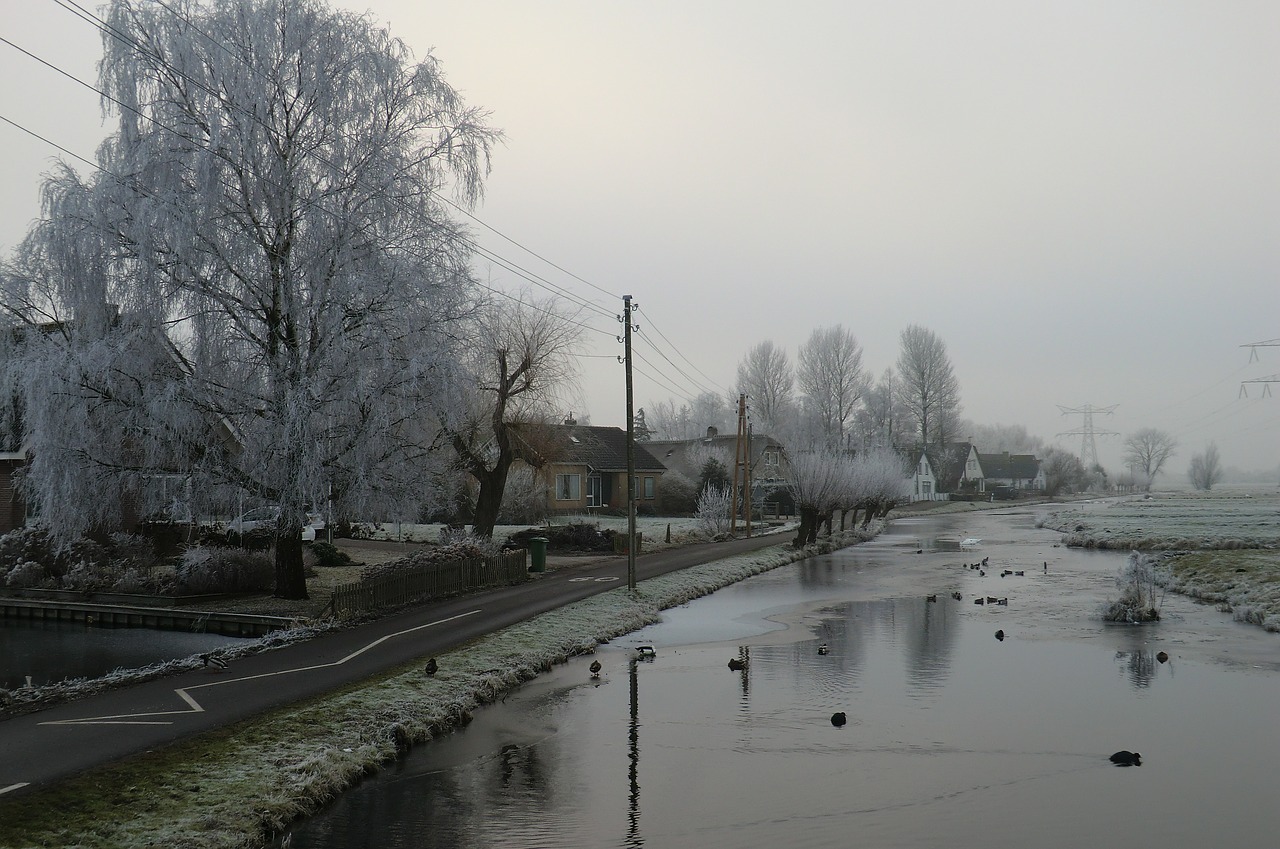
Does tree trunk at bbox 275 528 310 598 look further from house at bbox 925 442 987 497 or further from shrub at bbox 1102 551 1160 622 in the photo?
house at bbox 925 442 987 497

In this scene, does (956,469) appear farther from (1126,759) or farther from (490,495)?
(1126,759)

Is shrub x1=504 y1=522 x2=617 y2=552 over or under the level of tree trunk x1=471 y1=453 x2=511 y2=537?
under

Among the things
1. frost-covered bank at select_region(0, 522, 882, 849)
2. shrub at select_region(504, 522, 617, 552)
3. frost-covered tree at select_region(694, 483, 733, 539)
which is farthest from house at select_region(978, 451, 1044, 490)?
frost-covered bank at select_region(0, 522, 882, 849)

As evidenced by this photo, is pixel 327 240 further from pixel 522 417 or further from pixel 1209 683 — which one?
pixel 1209 683

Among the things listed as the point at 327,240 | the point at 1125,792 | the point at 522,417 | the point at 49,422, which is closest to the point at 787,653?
the point at 1125,792

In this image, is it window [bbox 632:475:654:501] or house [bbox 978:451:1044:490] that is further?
house [bbox 978:451:1044:490]

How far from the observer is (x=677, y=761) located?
10773mm

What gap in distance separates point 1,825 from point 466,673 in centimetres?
705

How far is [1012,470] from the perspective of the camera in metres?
142

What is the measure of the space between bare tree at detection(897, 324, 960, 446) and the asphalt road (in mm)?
85222

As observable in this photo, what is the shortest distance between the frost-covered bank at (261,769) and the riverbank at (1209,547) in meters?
17.1

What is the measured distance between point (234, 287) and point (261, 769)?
12.7 m

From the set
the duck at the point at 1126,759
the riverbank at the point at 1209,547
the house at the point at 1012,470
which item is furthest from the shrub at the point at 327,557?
the house at the point at 1012,470

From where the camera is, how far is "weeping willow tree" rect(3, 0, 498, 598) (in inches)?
734
